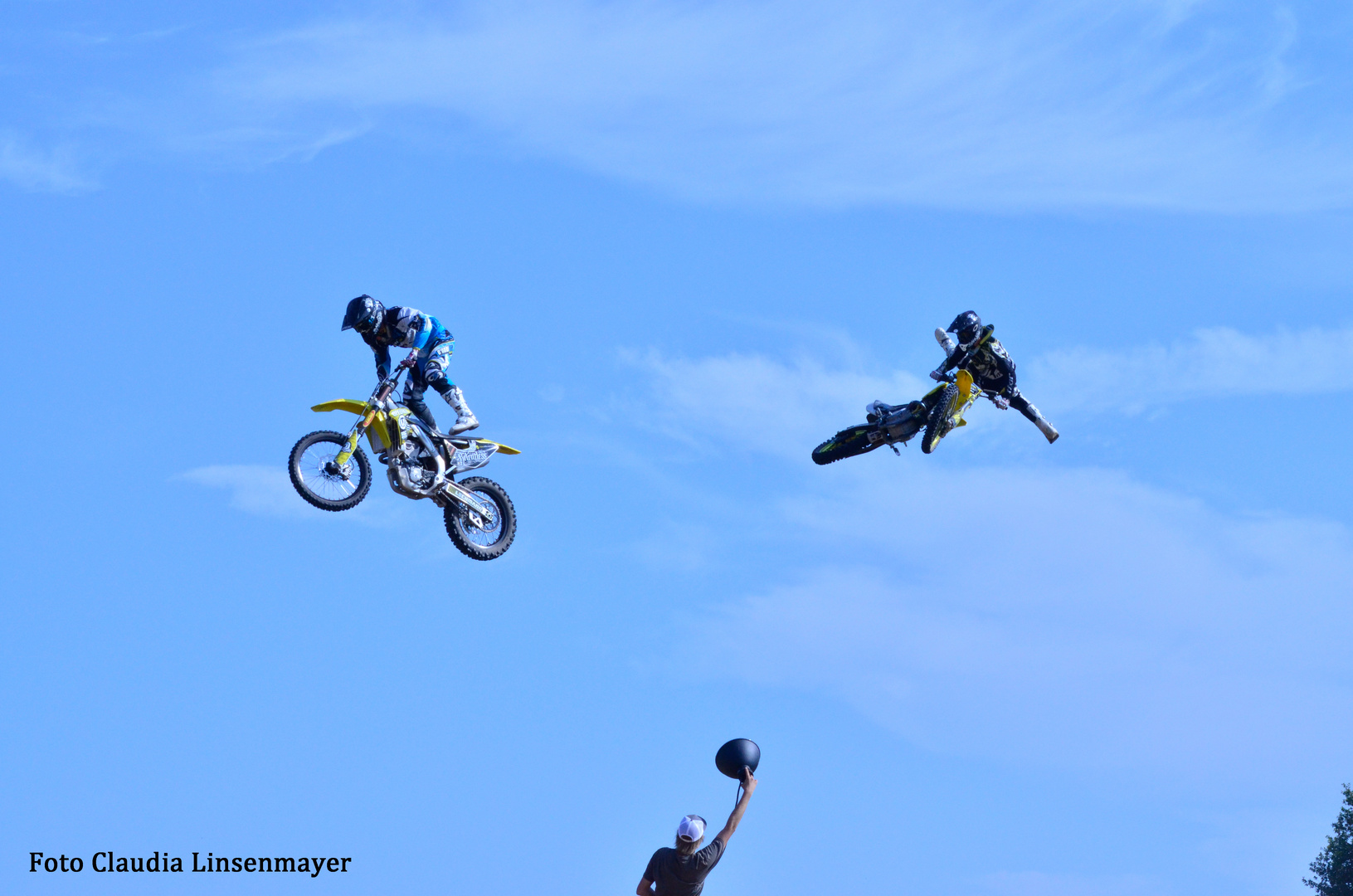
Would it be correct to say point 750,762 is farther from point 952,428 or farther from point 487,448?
point 952,428

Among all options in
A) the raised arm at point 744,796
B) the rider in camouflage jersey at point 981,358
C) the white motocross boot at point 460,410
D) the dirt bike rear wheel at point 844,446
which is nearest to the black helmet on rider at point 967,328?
the rider in camouflage jersey at point 981,358

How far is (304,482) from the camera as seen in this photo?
23.3 metres

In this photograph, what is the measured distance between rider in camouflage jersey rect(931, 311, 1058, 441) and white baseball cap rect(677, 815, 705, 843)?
16.5 metres

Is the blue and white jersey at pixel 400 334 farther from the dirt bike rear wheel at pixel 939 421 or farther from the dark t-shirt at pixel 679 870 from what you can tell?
the dark t-shirt at pixel 679 870

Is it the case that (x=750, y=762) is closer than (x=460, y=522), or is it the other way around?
(x=750, y=762)

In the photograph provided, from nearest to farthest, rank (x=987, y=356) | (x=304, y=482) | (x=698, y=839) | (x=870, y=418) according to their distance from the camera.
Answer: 1. (x=698, y=839)
2. (x=304, y=482)
3. (x=987, y=356)
4. (x=870, y=418)

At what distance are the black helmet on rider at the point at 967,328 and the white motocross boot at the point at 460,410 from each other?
7895 mm

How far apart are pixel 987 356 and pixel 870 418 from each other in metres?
2.63

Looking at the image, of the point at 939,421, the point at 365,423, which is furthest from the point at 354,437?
the point at 939,421

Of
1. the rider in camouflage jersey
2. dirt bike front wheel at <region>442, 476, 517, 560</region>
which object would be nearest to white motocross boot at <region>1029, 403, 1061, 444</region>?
the rider in camouflage jersey

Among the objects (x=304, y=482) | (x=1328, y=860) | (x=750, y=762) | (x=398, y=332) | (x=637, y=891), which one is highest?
(x=1328, y=860)

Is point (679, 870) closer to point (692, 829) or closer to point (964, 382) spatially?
point (692, 829)

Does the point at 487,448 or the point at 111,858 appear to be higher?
the point at 487,448

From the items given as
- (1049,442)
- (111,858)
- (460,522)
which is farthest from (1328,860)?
(111,858)
